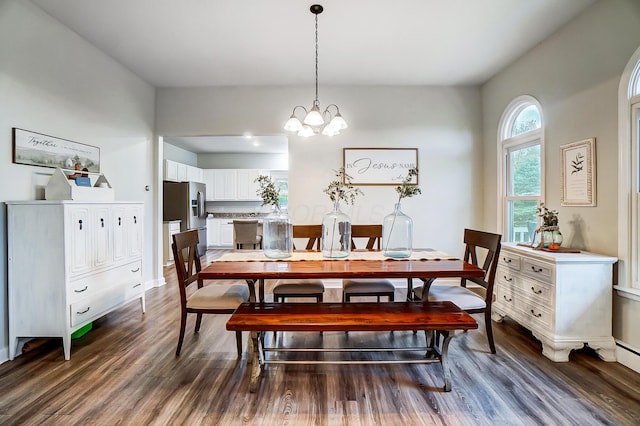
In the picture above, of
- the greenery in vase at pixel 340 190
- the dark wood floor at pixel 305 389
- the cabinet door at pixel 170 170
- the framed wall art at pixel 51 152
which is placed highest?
the cabinet door at pixel 170 170

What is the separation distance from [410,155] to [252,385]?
342cm

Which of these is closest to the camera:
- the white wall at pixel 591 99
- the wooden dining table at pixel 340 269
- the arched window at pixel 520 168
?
the wooden dining table at pixel 340 269

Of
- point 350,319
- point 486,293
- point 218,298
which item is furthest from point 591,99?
point 218,298

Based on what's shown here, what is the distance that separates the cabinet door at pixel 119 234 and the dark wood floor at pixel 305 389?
0.77 meters

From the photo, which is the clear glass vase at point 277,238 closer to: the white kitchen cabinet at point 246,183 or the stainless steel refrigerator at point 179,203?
the stainless steel refrigerator at point 179,203

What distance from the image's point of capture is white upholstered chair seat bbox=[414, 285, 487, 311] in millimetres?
2352

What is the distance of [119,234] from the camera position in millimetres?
2926

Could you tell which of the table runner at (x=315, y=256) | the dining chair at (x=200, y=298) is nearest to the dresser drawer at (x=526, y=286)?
the table runner at (x=315, y=256)

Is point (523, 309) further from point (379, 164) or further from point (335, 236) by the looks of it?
point (379, 164)

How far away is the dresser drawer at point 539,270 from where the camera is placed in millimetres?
2334

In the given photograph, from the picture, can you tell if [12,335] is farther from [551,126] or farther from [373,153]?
[551,126]

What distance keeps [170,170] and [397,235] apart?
18.0 ft

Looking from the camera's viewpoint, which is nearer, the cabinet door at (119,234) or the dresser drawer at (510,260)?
the dresser drawer at (510,260)

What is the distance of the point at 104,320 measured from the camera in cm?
312
